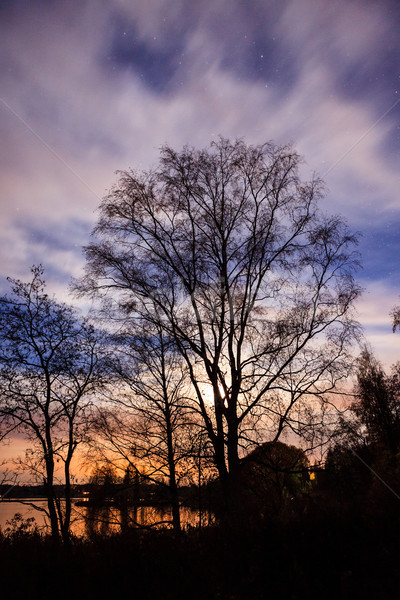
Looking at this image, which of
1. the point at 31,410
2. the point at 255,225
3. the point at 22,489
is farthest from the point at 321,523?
the point at 31,410

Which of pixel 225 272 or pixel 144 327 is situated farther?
pixel 144 327

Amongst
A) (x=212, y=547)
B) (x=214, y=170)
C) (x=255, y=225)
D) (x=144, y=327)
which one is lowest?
(x=212, y=547)

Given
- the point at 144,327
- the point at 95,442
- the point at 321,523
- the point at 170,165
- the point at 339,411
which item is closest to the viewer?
the point at 321,523

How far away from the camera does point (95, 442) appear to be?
602 inches

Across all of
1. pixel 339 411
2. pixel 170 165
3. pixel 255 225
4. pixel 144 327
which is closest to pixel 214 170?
pixel 170 165

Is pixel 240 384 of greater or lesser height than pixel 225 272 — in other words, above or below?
below

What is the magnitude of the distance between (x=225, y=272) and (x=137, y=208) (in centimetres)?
340

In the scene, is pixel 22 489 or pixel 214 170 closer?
pixel 214 170

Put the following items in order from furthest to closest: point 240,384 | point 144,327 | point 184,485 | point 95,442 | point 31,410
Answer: point 31,410, point 184,485, point 95,442, point 144,327, point 240,384

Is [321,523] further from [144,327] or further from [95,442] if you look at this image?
[95,442]

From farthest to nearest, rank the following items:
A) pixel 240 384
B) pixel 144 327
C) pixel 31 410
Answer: pixel 31 410 → pixel 144 327 → pixel 240 384

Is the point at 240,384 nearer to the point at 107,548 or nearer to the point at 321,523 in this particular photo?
the point at 321,523

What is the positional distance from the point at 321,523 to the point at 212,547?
1.67 meters

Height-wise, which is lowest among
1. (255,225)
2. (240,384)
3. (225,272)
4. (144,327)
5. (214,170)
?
(240,384)
